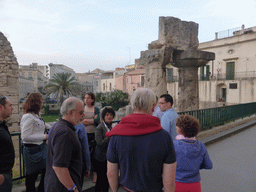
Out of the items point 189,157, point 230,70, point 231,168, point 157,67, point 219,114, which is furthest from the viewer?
point 230,70

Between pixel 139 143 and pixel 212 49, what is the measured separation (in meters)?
26.0

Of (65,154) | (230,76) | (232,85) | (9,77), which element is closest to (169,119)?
(65,154)

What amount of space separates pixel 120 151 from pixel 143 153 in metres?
0.19

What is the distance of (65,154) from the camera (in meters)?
1.80

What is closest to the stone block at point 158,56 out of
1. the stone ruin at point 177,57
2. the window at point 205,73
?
the stone ruin at point 177,57

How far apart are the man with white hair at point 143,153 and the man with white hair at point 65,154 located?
50 centimetres

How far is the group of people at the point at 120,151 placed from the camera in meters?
1.51

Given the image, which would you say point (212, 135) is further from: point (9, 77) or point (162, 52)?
point (9, 77)

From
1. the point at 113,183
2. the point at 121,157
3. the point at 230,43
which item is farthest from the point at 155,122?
the point at 230,43

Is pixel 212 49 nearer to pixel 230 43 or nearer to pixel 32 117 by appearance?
pixel 230 43

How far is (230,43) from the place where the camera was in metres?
22.4

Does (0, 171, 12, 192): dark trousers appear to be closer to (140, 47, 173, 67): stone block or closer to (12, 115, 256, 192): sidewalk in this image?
(12, 115, 256, 192): sidewalk

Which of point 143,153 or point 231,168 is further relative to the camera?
point 231,168

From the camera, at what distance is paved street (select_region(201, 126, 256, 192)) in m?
3.42
